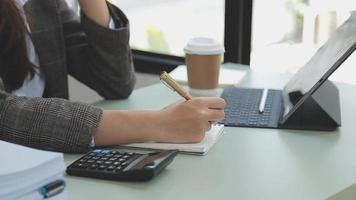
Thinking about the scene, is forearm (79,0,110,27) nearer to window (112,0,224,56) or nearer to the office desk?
the office desk

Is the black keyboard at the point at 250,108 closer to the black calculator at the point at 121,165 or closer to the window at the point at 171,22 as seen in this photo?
the black calculator at the point at 121,165

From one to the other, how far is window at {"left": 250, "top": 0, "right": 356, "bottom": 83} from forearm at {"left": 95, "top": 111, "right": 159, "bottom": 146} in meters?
0.88

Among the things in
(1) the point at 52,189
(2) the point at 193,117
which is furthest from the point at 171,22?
(1) the point at 52,189

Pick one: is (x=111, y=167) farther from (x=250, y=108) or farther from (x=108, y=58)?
(x=108, y=58)

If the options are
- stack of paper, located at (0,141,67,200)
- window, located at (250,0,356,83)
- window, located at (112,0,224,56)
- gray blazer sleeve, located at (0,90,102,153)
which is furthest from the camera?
window, located at (112,0,224,56)

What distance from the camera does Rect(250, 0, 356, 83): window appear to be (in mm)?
1813

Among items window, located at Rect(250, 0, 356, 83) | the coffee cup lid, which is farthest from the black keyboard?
window, located at Rect(250, 0, 356, 83)

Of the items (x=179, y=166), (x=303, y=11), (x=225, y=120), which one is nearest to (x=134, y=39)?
(x=303, y=11)

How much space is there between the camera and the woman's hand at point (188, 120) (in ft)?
3.48

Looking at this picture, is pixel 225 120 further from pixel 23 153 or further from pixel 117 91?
pixel 23 153

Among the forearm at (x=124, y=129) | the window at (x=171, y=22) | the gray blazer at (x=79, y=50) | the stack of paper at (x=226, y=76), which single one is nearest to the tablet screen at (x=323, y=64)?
the stack of paper at (x=226, y=76)

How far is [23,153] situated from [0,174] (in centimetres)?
8

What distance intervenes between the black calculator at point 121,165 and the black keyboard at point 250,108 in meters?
0.26

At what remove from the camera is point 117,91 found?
1447mm
